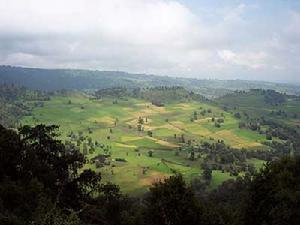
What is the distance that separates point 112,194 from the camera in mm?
74250

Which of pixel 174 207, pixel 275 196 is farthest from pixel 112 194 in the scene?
pixel 275 196

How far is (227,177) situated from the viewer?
195 m

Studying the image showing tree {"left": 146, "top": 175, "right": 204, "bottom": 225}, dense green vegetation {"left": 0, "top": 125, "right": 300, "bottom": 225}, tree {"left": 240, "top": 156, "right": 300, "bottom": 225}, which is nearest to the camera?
dense green vegetation {"left": 0, "top": 125, "right": 300, "bottom": 225}

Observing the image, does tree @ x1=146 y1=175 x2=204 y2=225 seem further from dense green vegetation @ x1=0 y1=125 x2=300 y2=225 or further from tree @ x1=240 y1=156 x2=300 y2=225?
tree @ x1=240 y1=156 x2=300 y2=225

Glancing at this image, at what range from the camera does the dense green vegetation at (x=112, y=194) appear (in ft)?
179

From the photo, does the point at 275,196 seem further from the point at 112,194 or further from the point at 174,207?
the point at 112,194

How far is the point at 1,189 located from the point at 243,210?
34.6 m

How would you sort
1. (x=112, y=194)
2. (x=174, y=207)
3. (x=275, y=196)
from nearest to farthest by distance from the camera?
(x=174, y=207), (x=275, y=196), (x=112, y=194)

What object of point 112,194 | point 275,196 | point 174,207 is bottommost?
point 112,194

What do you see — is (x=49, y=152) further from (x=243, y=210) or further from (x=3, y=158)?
(x=243, y=210)

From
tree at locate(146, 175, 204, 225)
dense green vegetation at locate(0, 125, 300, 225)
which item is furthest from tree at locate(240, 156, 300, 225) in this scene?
tree at locate(146, 175, 204, 225)

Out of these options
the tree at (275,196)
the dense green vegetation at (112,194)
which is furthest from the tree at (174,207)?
the tree at (275,196)

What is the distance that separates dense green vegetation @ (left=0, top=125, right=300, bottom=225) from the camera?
54500mm

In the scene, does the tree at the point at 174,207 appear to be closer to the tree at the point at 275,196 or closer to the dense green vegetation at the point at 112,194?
the dense green vegetation at the point at 112,194
